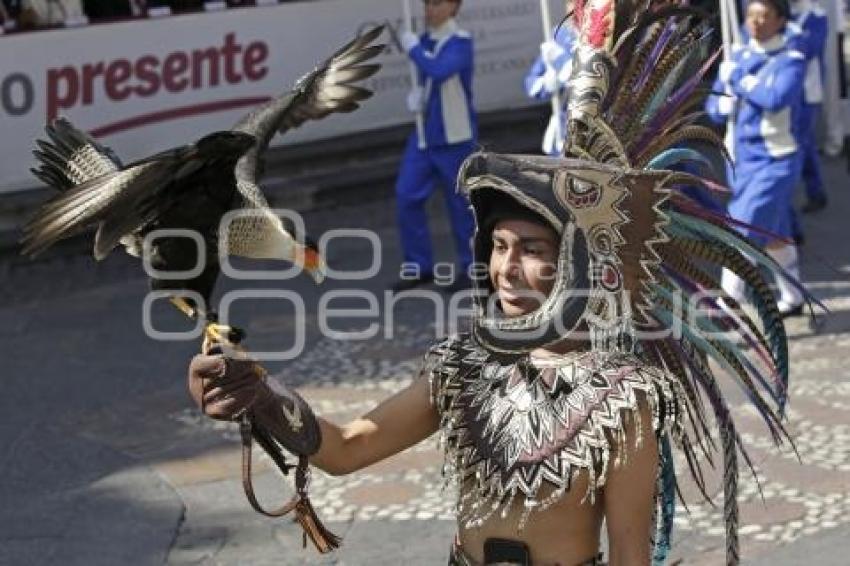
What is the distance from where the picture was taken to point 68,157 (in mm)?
3213

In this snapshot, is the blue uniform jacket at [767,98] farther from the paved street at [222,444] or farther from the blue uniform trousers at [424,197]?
the blue uniform trousers at [424,197]

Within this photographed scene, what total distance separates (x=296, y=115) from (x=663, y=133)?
87cm

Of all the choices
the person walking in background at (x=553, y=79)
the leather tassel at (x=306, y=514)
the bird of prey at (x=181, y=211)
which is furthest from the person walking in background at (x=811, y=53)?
the bird of prey at (x=181, y=211)

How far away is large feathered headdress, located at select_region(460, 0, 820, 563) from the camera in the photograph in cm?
325

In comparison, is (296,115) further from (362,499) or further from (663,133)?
(362,499)

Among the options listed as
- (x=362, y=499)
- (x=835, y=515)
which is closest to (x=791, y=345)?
(x=835, y=515)

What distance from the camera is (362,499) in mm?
6234

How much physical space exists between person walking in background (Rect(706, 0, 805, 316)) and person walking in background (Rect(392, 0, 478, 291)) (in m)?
1.63

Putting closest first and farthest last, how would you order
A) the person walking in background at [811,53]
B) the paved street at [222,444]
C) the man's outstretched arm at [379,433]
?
the man's outstretched arm at [379,433] < the paved street at [222,444] < the person walking in background at [811,53]

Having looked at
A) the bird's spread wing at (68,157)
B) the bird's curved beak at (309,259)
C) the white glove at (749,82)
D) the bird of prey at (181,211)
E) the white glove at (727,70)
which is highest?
the bird's spread wing at (68,157)

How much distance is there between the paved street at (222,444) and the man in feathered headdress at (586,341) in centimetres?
224

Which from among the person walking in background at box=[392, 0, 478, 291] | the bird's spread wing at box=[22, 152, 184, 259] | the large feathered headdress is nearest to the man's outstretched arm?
the large feathered headdress

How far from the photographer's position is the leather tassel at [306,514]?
326cm

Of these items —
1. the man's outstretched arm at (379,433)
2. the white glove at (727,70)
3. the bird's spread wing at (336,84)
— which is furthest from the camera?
the white glove at (727,70)
